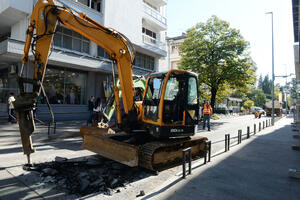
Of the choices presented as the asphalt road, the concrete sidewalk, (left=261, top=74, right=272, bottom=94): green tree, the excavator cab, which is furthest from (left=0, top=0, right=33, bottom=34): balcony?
(left=261, top=74, right=272, bottom=94): green tree

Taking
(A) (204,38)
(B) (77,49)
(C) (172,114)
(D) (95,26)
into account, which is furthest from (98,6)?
(C) (172,114)

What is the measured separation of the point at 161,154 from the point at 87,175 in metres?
1.84

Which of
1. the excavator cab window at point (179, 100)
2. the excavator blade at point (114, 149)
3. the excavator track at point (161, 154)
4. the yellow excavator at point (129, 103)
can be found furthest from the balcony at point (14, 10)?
the excavator track at point (161, 154)

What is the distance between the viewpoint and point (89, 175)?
4477mm

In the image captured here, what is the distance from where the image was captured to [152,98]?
19.1ft

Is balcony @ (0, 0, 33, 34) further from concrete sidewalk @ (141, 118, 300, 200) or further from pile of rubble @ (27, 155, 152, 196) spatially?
concrete sidewalk @ (141, 118, 300, 200)

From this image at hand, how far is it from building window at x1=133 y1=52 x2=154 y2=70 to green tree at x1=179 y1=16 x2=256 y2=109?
4069 mm

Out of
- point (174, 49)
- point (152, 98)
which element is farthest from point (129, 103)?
point (174, 49)

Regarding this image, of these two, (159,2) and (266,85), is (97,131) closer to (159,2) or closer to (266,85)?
(159,2)

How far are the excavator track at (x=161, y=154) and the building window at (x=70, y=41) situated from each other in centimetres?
1360

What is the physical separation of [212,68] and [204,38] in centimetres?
391

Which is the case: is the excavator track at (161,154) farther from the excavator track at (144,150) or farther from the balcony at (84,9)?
the balcony at (84,9)

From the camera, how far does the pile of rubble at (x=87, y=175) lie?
12.9ft

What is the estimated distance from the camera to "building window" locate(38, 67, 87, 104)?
15352mm
